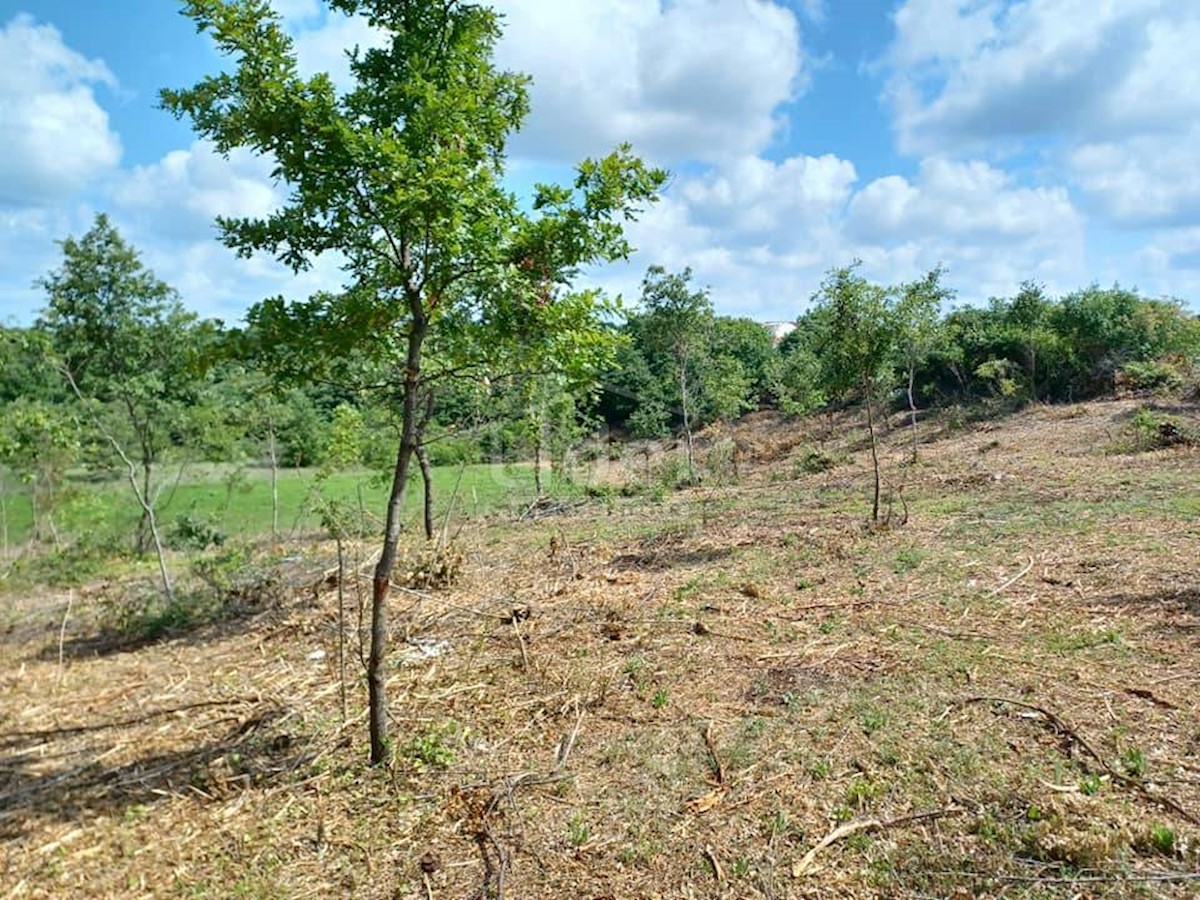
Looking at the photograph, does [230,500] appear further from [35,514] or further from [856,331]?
[856,331]

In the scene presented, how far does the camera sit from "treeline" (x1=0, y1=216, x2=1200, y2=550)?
5355 millimetres

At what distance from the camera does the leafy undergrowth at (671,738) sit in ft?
12.8

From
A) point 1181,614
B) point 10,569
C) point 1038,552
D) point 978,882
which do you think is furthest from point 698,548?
point 10,569

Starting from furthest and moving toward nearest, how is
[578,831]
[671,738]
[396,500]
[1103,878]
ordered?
[671,738] → [396,500] → [578,831] → [1103,878]

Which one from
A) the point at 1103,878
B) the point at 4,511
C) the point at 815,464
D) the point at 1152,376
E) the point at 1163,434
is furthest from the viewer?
the point at 1152,376

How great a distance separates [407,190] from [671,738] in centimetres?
371

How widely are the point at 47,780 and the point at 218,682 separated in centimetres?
173

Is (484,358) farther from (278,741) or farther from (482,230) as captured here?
(278,741)

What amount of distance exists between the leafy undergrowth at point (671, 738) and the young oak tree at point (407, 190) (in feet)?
4.16

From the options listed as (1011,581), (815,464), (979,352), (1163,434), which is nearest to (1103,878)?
(1011,581)

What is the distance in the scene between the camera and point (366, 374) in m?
5.35

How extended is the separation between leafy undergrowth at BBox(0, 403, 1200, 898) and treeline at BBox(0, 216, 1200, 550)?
2.15m

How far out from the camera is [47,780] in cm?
561

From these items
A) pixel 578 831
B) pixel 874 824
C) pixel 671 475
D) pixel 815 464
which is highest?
pixel 815 464
